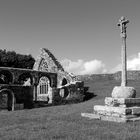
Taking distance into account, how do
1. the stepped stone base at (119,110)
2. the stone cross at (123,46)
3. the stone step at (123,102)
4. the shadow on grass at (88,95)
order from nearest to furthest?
the stepped stone base at (119,110) < the stone step at (123,102) < the stone cross at (123,46) < the shadow on grass at (88,95)

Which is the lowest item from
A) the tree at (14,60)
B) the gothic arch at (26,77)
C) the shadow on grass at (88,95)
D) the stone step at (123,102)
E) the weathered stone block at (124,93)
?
the shadow on grass at (88,95)

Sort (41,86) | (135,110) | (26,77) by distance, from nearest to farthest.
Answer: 1. (135,110)
2. (26,77)
3. (41,86)

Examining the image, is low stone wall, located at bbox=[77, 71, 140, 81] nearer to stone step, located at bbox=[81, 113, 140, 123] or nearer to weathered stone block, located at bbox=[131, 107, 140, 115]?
weathered stone block, located at bbox=[131, 107, 140, 115]

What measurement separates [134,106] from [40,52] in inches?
1026

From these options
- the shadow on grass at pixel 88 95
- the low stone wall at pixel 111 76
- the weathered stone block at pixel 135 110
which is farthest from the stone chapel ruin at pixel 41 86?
the weathered stone block at pixel 135 110

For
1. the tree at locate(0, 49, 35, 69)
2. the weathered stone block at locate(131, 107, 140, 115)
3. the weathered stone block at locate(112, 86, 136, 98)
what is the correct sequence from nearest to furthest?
the weathered stone block at locate(131, 107, 140, 115)
the weathered stone block at locate(112, 86, 136, 98)
the tree at locate(0, 49, 35, 69)

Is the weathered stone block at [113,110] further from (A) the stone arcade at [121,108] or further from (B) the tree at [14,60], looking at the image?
(B) the tree at [14,60]

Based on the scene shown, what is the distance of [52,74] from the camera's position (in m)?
31.8

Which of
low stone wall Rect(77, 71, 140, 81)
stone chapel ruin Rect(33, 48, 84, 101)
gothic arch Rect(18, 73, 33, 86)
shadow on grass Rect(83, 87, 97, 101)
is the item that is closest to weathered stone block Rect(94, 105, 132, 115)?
shadow on grass Rect(83, 87, 97, 101)

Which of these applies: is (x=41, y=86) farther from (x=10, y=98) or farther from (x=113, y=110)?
(x=113, y=110)

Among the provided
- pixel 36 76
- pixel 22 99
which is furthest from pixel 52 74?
pixel 22 99

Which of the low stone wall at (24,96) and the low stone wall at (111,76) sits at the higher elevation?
the low stone wall at (111,76)

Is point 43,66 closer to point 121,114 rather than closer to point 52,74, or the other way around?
point 52,74

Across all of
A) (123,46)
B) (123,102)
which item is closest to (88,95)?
(123,46)
